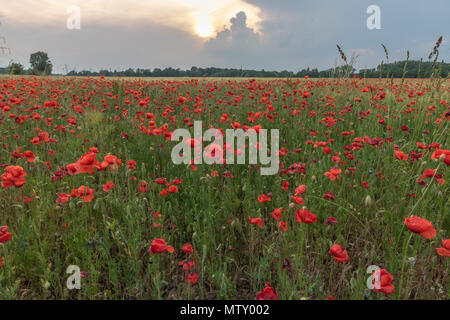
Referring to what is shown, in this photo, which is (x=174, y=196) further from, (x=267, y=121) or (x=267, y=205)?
(x=267, y=121)

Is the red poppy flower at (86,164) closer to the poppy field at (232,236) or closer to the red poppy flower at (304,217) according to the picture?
the poppy field at (232,236)

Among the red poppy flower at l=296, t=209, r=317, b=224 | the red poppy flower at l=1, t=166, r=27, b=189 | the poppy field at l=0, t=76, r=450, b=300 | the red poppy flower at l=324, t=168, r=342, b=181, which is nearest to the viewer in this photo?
the red poppy flower at l=296, t=209, r=317, b=224

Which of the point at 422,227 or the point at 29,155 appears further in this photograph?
the point at 29,155

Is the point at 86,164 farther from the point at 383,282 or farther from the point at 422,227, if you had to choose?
the point at 422,227

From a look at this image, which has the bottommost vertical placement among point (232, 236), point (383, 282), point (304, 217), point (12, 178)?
point (232, 236)

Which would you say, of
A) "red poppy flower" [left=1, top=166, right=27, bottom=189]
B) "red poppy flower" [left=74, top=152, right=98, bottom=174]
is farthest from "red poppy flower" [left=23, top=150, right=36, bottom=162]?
"red poppy flower" [left=74, top=152, right=98, bottom=174]

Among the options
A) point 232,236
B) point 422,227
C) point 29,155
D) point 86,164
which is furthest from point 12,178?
point 422,227

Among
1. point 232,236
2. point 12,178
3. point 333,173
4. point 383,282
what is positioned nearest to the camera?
point 383,282

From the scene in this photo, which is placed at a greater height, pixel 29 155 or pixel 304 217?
pixel 29 155

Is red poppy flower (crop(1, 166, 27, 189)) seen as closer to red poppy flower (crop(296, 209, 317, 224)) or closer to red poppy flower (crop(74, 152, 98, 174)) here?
red poppy flower (crop(74, 152, 98, 174))

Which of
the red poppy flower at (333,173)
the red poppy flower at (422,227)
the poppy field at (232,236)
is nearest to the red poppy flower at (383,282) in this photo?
the poppy field at (232,236)
